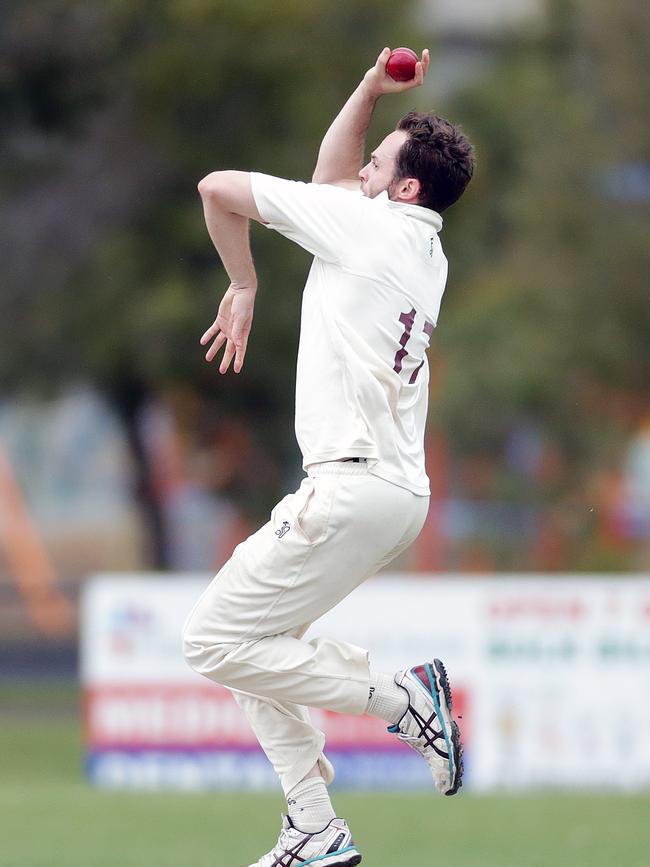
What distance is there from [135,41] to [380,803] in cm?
961

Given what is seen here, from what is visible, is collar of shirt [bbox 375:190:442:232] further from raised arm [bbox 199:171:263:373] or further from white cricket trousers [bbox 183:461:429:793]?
white cricket trousers [bbox 183:461:429:793]

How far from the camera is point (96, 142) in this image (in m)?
19.3

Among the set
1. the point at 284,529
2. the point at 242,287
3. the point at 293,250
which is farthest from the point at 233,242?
the point at 293,250

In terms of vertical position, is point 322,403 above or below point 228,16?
below

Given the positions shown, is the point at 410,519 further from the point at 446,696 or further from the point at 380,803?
the point at 380,803

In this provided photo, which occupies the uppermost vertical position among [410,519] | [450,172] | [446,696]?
[450,172]

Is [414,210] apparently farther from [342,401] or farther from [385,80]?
[342,401]

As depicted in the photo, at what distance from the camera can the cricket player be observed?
5.70m

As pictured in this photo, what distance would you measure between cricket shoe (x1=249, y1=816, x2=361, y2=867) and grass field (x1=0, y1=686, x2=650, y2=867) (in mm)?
2954

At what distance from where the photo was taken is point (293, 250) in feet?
66.5

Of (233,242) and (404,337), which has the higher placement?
(233,242)

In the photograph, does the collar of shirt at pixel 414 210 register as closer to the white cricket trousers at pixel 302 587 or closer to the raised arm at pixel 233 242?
the raised arm at pixel 233 242

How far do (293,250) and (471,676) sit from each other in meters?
8.02

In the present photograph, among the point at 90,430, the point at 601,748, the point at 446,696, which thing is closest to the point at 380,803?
the point at 601,748
